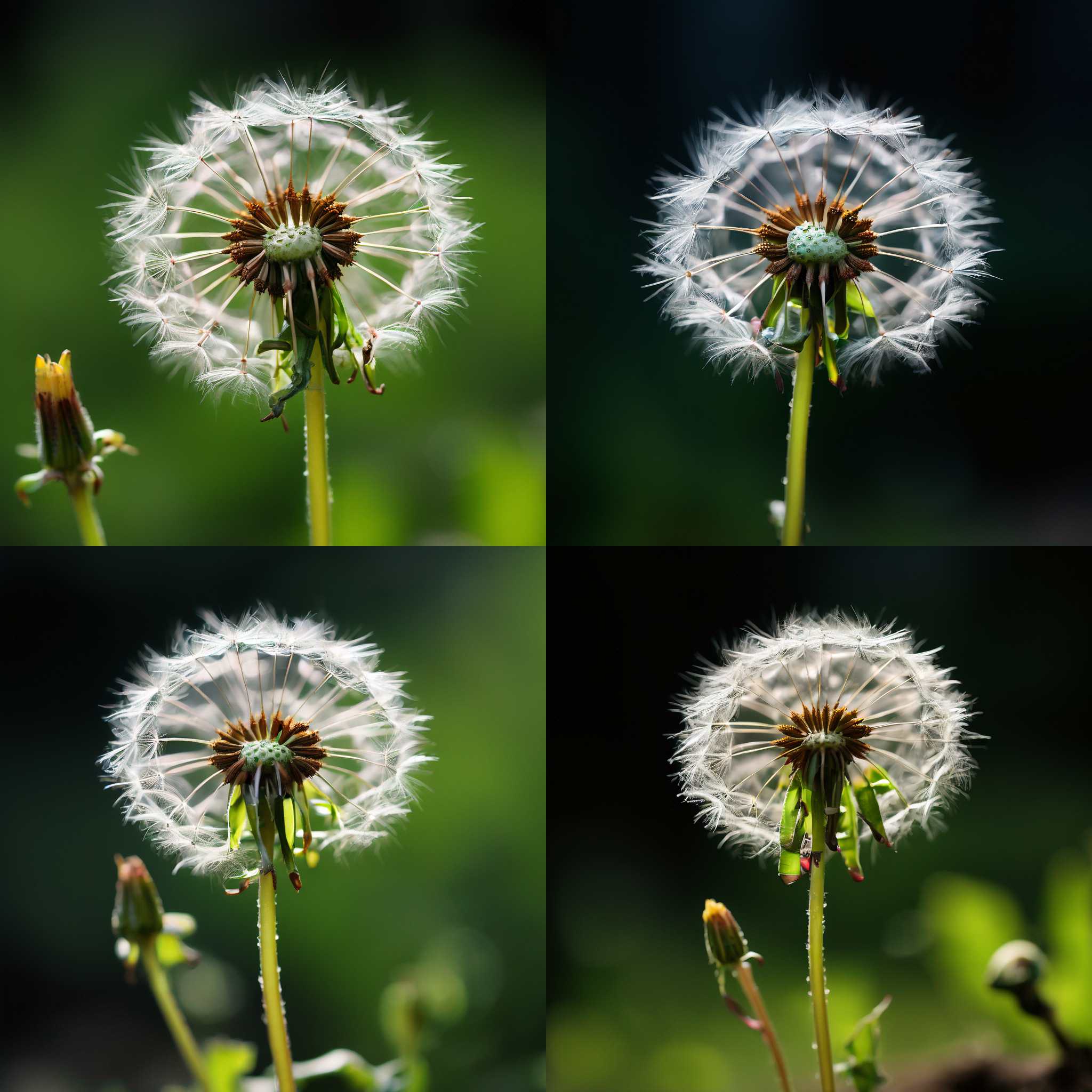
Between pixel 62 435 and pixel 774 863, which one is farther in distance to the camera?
pixel 774 863

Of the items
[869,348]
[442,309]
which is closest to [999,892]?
[869,348]

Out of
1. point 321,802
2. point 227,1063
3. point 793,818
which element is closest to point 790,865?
point 793,818

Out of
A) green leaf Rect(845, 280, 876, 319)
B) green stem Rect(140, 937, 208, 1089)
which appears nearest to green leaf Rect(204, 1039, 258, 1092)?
green stem Rect(140, 937, 208, 1089)

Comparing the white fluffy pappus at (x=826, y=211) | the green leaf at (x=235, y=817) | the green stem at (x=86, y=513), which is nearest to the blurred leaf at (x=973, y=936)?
the white fluffy pappus at (x=826, y=211)

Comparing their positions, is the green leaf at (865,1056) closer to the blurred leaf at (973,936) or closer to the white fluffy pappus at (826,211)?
the blurred leaf at (973,936)

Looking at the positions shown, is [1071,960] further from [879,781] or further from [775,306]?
[775,306]

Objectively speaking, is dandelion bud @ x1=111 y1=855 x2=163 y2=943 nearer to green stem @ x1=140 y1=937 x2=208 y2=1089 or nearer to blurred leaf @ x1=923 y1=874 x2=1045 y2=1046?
green stem @ x1=140 y1=937 x2=208 y2=1089

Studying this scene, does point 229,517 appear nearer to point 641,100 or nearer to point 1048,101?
point 641,100
